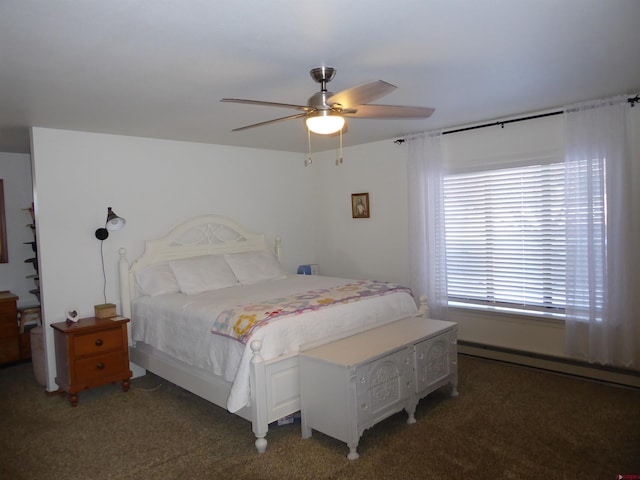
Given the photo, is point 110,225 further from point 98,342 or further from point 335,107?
point 335,107

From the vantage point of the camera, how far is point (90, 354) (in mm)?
3592

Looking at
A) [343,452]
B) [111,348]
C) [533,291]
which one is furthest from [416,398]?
[111,348]

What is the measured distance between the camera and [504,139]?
Answer: 13.5 ft

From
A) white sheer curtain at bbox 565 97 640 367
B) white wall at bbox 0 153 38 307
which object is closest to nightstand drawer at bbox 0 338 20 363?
white wall at bbox 0 153 38 307

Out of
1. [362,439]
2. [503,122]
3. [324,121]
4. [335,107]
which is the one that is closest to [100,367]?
[362,439]

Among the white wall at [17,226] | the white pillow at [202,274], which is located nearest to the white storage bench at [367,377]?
the white pillow at [202,274]

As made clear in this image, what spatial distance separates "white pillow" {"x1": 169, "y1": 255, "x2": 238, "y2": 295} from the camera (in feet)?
13.3

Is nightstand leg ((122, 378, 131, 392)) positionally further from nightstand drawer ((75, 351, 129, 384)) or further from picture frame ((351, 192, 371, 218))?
picture frame ((351, 192, 371, 218))

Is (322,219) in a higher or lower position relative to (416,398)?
higher

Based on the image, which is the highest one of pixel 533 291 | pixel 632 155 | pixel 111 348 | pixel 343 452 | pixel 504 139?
pixel 504 139

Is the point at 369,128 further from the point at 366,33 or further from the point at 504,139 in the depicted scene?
the point at 366,33

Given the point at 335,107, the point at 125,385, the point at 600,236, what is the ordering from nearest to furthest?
1. the point at 335,107
2. the point at 600,236
3. the point at 125,385

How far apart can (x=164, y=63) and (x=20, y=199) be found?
3657 mm

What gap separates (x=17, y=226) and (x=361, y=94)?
4537mm
